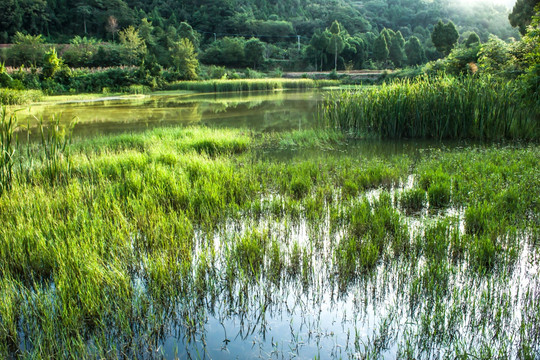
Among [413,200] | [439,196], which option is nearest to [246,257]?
[413,200]

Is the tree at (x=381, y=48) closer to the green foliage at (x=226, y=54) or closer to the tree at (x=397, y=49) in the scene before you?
the tree at (x=397, y=49)

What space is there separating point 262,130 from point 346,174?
21.9ft

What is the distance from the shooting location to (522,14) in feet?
87.5

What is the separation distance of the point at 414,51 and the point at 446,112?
4920 centimetres

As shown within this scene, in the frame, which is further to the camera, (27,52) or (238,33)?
(238,33)

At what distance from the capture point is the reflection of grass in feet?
8.14

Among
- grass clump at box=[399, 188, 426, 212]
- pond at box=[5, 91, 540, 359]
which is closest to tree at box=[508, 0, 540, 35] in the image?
pond at box=[5, 91, 540, 359]

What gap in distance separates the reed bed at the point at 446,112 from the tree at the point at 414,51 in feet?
155

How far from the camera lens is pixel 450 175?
5.53 meters

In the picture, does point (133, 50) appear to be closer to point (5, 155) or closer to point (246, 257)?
point (5, 155)

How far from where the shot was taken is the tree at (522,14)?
25.5m

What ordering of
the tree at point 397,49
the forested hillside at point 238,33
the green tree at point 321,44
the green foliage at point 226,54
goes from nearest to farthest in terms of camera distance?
the forested hillside at point 238,33 → the tree at point 397,49 → the green foliage at point 226,54 → the green tree at point 321,44

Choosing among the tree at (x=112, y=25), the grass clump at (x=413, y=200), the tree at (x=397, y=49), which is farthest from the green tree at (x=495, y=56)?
the tree at (x=112, y=25)

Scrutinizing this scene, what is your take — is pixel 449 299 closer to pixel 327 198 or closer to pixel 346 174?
pixel 327 198
